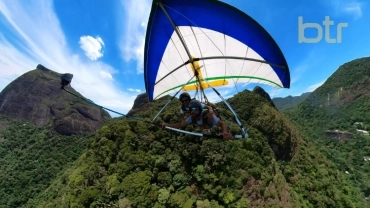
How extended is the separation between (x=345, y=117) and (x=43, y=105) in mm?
107311

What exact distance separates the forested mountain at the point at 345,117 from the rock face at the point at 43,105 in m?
67.5

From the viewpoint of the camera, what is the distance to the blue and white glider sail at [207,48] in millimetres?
5375

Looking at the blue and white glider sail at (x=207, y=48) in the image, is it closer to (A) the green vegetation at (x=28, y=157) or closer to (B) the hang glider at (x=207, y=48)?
(B) the hang glider at (x=207, y=48)

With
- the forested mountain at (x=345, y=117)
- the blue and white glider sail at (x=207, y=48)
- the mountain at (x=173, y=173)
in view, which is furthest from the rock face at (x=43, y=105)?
the blue and white glider sail at (x=207, y=48)

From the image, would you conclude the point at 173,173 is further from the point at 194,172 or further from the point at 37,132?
the point at 37,132

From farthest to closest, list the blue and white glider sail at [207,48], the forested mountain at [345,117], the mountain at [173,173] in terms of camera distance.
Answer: the forested mountain at [345,117]
the mountain at [173,173]
the blue and white glider sail at [207,48]

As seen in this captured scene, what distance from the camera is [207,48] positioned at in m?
6.25

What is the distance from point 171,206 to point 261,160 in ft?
46.8

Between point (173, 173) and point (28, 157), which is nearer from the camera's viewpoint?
point (173, 173)

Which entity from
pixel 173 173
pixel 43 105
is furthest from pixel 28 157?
pixel 173 173

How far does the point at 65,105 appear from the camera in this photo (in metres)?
85.4

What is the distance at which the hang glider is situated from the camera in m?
5.38

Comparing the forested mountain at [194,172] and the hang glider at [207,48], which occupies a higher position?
the hang glider at [207,48]

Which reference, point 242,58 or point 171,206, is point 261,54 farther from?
point 171,206
